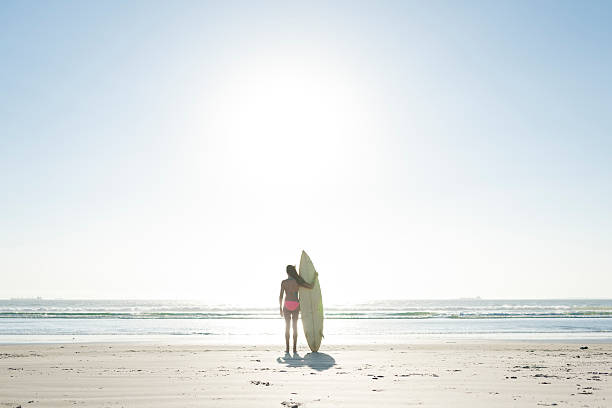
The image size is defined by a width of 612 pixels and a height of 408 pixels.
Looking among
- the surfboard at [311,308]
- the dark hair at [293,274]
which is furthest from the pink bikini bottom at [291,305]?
the surfboard at [311,308]

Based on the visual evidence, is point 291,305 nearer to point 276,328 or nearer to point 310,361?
point 310,361

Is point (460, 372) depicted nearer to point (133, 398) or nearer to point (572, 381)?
point (572, 381)

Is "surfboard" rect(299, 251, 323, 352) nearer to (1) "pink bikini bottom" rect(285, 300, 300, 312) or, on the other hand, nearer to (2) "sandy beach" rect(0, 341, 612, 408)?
(2) "sandy beach" rect(0, 341, 612, 408)

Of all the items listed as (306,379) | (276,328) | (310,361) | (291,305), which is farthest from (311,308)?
(276,328)

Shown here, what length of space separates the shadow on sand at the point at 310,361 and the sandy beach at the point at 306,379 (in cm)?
2

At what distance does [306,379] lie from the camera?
6.58m

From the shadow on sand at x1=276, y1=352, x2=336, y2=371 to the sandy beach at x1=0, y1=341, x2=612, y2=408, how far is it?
2 cm

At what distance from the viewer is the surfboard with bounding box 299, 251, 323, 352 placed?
1080 cm

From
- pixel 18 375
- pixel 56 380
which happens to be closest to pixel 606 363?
pixel 56 380

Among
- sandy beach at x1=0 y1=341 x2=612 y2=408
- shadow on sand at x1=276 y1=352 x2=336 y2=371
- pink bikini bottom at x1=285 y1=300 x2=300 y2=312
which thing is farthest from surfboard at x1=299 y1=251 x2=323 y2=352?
pink bikini bottom at x1=285 y1=300 x2=300 y2=312

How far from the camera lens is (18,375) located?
7191 mm

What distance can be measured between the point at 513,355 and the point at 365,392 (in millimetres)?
5868

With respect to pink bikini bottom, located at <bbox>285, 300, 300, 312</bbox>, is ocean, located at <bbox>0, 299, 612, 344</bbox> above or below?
below

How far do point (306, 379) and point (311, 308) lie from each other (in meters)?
4.80
